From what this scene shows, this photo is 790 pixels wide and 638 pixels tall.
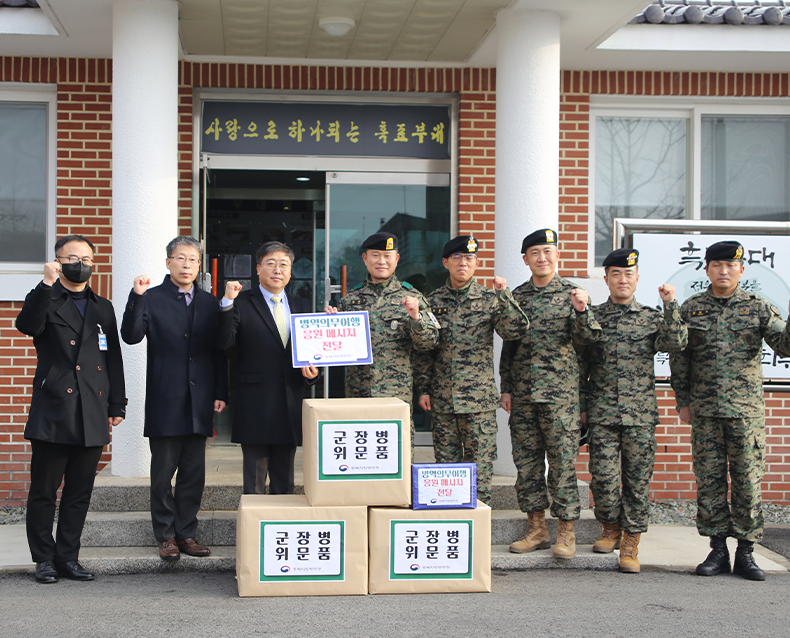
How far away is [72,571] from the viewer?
14.3 feet

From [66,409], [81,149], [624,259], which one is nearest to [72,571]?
[66,409]

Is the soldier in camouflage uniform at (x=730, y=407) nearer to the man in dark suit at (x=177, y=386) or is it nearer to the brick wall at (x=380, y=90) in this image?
the brick wall at (x=380, y=90)

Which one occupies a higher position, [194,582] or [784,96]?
[784,96]

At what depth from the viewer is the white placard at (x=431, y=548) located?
415 centimetres

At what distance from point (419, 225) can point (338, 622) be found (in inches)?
155

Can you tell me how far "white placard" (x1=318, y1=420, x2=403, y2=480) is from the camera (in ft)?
13.5

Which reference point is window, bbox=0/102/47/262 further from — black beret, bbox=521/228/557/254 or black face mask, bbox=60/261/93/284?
black beret, bbox=521/228/557/254

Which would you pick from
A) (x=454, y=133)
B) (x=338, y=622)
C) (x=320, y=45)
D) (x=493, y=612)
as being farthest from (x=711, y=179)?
(x=338, y=622)

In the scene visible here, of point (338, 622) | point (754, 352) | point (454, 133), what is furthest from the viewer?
point (454, 133)

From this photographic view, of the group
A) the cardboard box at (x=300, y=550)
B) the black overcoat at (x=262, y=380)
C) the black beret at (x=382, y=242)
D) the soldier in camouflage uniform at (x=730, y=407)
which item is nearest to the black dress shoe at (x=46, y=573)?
the cardboard box at (x=300, y=550)

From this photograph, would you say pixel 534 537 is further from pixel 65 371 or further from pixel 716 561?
pixel 65 371

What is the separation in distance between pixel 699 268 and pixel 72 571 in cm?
525

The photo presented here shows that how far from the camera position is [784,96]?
6949 mm

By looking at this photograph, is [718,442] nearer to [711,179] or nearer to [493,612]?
[493,612]
